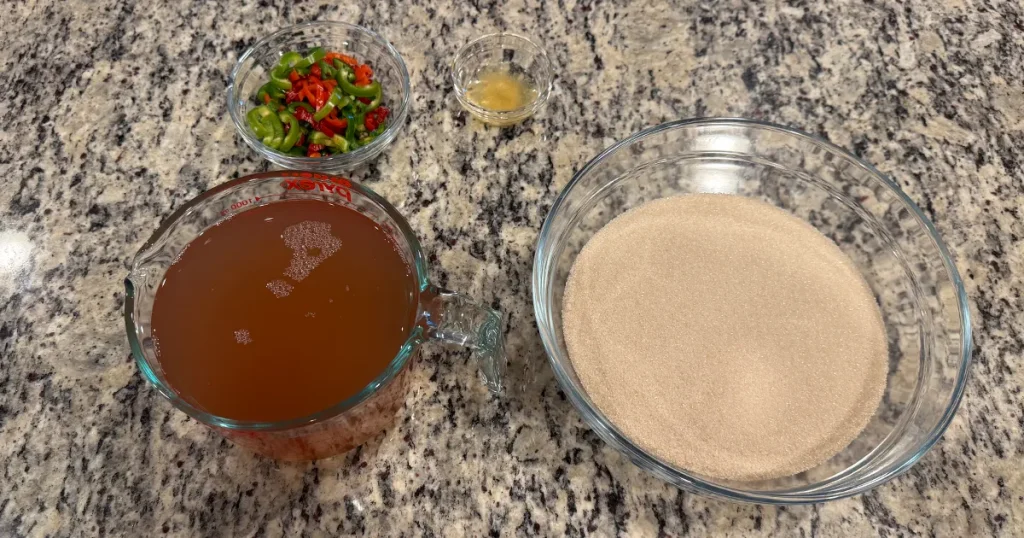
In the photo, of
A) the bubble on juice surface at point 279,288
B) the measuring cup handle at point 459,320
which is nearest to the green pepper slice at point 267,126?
the bubble on juice surface at point 279,288

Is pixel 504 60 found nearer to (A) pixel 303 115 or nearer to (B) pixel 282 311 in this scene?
(A) pixel 303 115

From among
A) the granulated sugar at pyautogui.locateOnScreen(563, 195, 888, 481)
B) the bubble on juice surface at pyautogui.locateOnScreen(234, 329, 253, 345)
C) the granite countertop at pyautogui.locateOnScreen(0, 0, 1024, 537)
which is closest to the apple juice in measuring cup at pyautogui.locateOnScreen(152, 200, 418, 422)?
the bubble on juice surface at pyautogui.locateOnScreen(234, 329, 253, 345)

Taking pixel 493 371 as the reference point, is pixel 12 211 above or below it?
below

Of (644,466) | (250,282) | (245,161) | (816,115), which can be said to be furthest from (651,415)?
(245,161)

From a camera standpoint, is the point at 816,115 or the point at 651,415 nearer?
the point at 651,415

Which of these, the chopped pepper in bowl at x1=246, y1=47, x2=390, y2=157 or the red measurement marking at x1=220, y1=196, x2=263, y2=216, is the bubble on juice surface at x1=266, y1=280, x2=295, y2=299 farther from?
the chopped pepper in bowl at x1=246, y1=47, x2=390, y2=157

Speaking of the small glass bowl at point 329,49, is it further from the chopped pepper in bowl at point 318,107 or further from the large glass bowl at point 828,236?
the large glass bowl at point 828,236

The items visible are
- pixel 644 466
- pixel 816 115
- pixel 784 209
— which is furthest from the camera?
pixel 816 115

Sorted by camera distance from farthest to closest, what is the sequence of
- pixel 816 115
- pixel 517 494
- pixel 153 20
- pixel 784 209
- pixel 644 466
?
1. pixel 153 20
2. pixel 816 115
3. pixel 784 209
4. pixel 517 494
5. pixel 644 466

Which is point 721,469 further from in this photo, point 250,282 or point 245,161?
point 245,161
